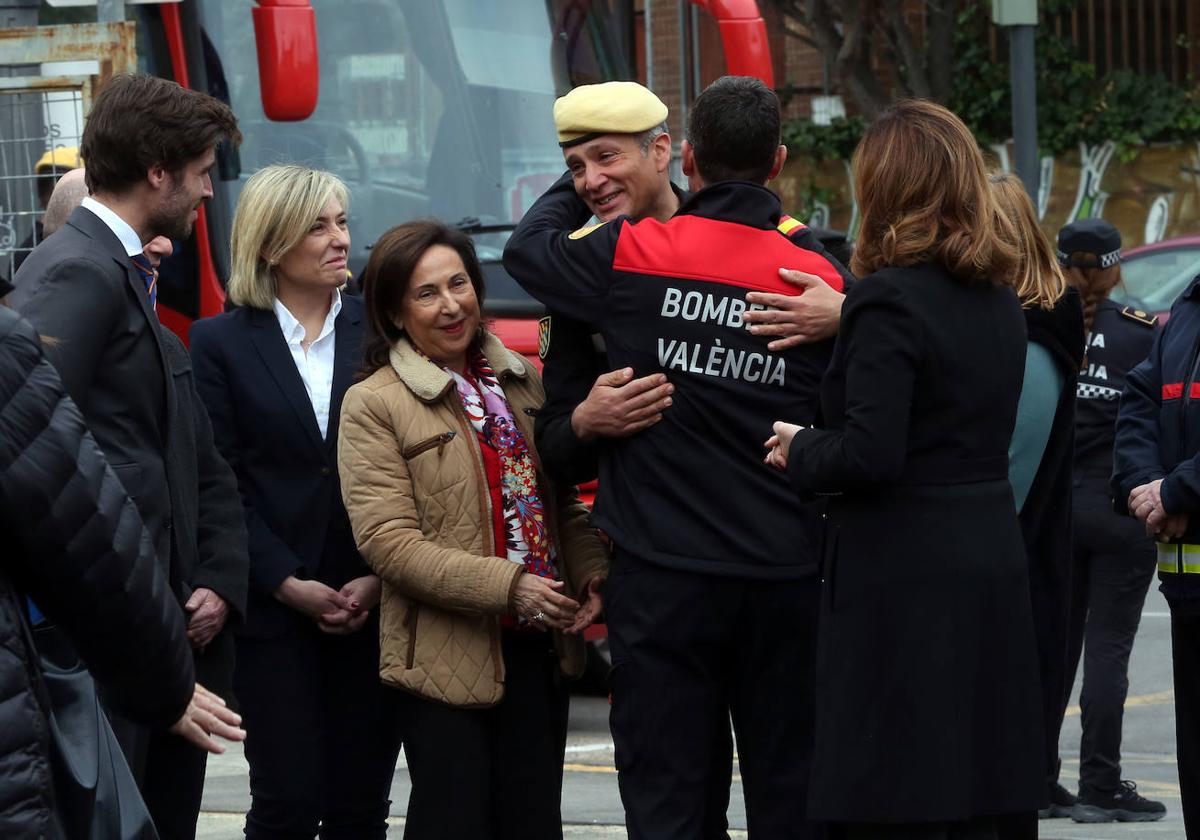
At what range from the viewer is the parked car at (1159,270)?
50.9 feet

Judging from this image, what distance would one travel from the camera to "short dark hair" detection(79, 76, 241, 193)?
3.96m

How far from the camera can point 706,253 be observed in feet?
12.9

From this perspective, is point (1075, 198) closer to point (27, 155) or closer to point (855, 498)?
point (27, 155)

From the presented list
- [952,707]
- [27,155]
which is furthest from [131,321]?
[27,155]

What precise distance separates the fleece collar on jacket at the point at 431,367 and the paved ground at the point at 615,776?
1994mm

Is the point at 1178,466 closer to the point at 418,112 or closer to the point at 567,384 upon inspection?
the point at 567,384

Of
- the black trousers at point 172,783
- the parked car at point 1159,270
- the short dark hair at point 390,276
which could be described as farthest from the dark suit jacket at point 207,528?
the parked car at point 1159,270

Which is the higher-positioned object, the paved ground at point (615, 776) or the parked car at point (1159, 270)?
the parked car at point (1159, 270)

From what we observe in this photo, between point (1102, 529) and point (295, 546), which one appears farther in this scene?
point (1102, 529)

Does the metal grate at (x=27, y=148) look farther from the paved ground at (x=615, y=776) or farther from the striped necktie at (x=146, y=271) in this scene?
the striped necktie at (x=146, y=271)

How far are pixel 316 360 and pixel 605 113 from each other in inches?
43.4

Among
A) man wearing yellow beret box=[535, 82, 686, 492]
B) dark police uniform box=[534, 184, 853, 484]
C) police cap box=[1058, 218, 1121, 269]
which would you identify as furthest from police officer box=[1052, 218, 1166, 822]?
man wearing yellow beret box=[535, 82, 686, 492]

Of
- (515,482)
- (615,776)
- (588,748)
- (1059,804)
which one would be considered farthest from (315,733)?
(588,748)

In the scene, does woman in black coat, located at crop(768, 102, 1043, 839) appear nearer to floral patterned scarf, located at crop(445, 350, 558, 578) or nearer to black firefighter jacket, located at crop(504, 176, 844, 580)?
black firefighter jacket, located at crop(504, 176, 844, 580)
